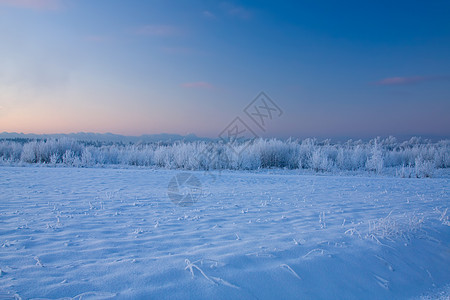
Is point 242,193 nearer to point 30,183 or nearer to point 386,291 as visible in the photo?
point 386,291

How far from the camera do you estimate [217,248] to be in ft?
10.5

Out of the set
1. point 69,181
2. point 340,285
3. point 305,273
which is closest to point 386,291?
point 340,285

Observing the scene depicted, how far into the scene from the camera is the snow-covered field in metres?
2.43

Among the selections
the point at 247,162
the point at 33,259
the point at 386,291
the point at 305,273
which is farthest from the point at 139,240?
the point at 247,162

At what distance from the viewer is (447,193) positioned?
7.51 meters

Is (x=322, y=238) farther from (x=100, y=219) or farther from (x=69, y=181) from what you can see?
(x=69, y=181)

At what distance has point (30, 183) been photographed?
757 cm

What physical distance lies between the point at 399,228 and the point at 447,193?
17.4ft

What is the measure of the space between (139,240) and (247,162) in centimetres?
1147

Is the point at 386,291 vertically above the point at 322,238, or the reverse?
the point at 322,238

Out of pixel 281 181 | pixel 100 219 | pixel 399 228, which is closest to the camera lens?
pixel 399 228

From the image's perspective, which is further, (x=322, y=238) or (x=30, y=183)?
(x=30, y=183)

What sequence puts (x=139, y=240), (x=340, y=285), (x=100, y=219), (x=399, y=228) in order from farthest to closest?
(x=100, y=219) → (x=399, y=228) → (x=139, y=240) → (x=340, y=285)

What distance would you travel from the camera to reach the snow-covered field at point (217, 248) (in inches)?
95.8
